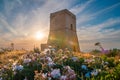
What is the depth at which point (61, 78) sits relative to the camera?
325 centimetres

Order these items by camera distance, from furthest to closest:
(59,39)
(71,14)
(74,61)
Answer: (71,14), (59,39), (74,61)

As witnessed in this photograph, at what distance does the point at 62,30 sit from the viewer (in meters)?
27.2

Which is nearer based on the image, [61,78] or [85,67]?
[61,78]

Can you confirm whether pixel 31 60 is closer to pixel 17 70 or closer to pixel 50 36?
pixel 17 70

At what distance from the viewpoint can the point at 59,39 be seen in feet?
90.2

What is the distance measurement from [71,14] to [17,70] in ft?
83.9

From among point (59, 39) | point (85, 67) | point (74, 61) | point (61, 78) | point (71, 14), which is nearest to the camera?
point (61, 78)

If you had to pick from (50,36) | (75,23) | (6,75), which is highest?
(75,23)

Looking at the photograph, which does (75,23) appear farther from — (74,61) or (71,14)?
(74,61)

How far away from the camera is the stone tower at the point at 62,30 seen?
27.0 metres

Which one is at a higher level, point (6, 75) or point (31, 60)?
point (31, 60)

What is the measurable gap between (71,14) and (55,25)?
333 cm

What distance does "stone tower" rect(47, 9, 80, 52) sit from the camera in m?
27.0

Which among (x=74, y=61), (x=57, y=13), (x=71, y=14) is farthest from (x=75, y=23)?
(x=74, y=61)
